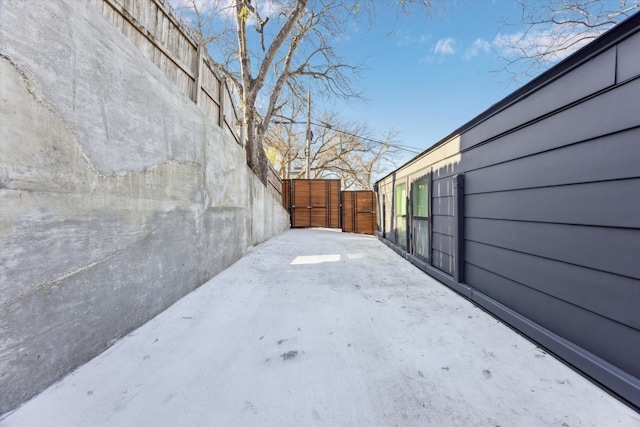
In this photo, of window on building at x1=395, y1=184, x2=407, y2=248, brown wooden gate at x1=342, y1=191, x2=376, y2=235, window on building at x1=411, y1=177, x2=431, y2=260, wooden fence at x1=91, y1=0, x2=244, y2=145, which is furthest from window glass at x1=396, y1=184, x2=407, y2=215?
wooden fence at x1=91, y1=0, x2=244, y2=145

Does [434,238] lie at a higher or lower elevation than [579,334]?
higher

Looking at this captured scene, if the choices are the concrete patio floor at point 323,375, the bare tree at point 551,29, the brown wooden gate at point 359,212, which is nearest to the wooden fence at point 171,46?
the concrete patio floor at point 323,375

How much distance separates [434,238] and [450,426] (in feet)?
8.39

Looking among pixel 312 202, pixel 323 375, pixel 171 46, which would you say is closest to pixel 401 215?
pixel 323 375

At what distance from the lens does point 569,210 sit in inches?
57.6

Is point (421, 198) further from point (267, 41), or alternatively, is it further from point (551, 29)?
point (267, 41)

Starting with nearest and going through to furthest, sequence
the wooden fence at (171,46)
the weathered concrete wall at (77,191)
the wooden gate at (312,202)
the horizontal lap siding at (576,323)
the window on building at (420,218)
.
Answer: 1. the weathered concrete wall at (77,191)
2. the horizontal lap siding at (576,323)
3. the wooden fence at (171,46)
4. the window on building at (420,218)
5. the wooden gate at (312,202)

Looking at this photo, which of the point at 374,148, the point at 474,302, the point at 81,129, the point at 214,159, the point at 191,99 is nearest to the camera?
the point at 81,129

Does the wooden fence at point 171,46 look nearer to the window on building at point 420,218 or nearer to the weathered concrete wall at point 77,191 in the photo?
the weathered concrete wall at point 77,191

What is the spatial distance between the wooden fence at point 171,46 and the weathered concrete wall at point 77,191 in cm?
19

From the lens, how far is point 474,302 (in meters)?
2.29

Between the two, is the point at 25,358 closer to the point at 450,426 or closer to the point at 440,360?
the point at 450,426

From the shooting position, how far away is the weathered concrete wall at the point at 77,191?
1.05 metres

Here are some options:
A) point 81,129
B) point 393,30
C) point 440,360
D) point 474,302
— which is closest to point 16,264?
point 81,129
